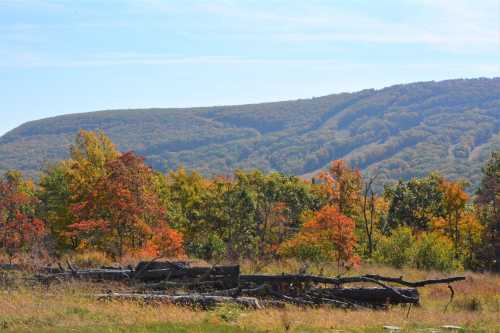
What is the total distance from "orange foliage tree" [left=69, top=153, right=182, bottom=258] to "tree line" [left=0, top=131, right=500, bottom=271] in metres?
0.08

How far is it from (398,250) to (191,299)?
28467mm

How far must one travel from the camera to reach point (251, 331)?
1344 centimetres

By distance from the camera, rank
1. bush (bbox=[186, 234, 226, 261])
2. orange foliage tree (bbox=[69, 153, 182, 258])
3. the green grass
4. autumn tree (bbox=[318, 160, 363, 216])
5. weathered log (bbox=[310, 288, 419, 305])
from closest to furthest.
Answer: the green grass
weathered log (bbox=[310, 288, 419, 305])
orange foliage tree (bbox=[69, 153, 182, 258])
bush (bbox=[186, 234, 226, 261])
autumn tree (bbox=[318, 160, 363, 216])

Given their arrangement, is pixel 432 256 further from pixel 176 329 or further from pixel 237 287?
pixel 176 329

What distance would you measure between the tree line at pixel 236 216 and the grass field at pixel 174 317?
867cm

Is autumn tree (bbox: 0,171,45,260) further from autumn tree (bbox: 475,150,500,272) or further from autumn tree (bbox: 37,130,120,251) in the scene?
autumn tree (bbox: 475,150,500,272)

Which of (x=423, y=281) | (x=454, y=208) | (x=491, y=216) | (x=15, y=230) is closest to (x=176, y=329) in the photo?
(x=423, y=281)

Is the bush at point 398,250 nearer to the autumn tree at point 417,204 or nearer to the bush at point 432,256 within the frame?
the bush at point 432,256

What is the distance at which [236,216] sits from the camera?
6203cm

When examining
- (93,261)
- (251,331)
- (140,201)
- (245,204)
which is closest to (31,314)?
(251,331)

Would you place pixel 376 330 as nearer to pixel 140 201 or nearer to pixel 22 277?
pixel 22 277

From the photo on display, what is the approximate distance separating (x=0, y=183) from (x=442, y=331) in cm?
3061

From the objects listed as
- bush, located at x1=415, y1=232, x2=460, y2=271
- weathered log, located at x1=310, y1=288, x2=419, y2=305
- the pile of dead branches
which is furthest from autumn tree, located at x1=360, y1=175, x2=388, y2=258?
the pile of dead branches

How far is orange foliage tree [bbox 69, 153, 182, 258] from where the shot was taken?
3750 cm
